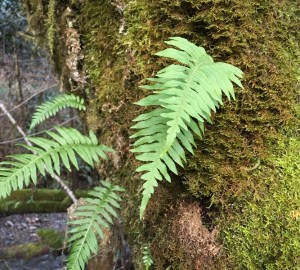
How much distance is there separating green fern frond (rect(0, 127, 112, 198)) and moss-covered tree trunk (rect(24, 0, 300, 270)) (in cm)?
29

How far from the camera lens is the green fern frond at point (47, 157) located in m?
1.84

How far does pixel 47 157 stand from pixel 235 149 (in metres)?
0.95

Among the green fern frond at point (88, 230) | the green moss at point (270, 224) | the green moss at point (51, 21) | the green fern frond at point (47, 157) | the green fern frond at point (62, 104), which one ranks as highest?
the green moss at point (51, 21)

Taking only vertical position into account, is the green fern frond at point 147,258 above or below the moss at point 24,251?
below

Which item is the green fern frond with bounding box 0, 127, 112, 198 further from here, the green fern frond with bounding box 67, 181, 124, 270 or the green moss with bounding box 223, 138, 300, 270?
the green moss with bounding box 223, 138, 300, 270

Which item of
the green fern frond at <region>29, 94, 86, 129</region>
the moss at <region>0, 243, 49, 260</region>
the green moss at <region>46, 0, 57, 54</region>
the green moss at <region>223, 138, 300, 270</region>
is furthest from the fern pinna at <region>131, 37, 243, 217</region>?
the moss at <region>0, 243, 49, 260</region>

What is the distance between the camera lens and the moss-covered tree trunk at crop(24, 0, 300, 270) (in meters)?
1.67

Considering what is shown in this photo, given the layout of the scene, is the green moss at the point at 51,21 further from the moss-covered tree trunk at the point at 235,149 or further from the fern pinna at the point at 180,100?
the fern pinna at the point at 180,100

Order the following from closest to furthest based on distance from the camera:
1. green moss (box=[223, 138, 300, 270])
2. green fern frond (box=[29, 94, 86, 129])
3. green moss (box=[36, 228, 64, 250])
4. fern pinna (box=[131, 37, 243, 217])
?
fern pinna (box=[131, 37, 243, 217]) → green moss (box=[223, 138, 300, 270]) → green fern frond (box=[29, 94, 86, 129]) → green moss (box=[36, 228, 64, 250])

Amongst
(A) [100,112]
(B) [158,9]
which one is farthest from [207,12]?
(A) [100,112]

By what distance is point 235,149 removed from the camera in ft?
5.72

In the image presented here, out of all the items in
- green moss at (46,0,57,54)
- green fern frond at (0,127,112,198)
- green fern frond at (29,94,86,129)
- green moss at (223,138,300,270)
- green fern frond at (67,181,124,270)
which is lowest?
green moss at (223,138,300,270)

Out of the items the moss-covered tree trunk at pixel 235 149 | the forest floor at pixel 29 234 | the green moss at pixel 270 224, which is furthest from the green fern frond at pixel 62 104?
the forest floor at pixel 29 234

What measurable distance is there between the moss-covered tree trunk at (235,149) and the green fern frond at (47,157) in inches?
11.5
